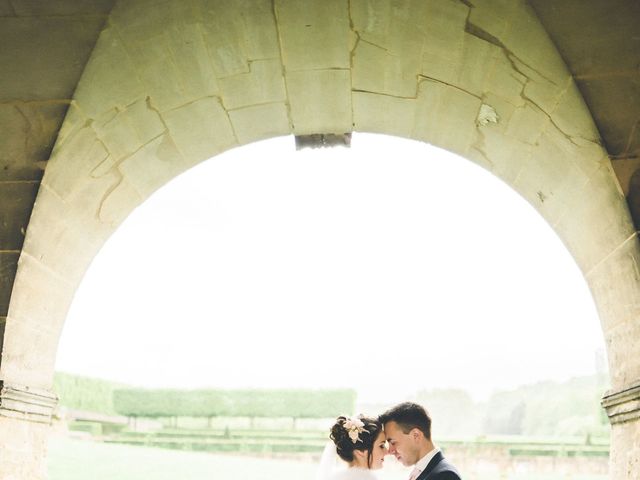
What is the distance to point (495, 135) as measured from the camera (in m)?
3.64

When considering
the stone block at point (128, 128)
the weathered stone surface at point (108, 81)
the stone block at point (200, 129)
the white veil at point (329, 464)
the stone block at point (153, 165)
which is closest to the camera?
the weathered stone surface at point (108, 81)

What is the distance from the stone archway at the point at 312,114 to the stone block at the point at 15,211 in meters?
0.04

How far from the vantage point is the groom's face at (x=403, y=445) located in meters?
3.22

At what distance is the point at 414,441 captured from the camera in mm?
3242

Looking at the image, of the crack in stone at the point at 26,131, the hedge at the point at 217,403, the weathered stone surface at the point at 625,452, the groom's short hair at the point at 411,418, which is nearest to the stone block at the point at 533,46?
the weathered stone surface at the point at 625,452

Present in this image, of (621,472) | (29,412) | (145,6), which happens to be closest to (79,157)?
(145,6)

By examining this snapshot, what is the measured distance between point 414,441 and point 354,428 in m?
0.77

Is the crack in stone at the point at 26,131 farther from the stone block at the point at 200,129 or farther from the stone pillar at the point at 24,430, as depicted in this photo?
the stone pillar at the point at 24,430

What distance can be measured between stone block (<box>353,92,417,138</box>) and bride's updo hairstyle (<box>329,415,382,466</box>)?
1914mm

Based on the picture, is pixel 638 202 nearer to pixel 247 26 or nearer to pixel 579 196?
A: pixel 579 196

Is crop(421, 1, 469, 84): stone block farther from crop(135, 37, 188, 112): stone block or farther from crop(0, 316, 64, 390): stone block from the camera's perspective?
crop(0, 316, 64, 390): stone block

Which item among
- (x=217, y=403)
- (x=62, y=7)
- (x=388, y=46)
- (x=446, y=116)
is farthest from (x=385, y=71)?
(x=217, y=403)

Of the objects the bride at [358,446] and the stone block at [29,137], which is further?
the bride at [358,446]

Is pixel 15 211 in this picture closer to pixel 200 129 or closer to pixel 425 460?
pixel 200 129
